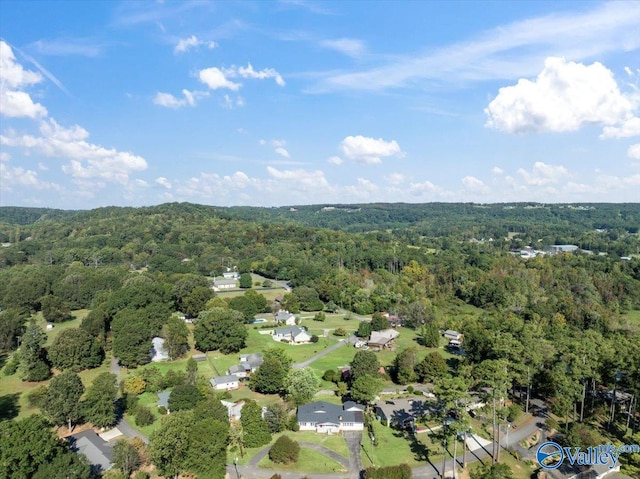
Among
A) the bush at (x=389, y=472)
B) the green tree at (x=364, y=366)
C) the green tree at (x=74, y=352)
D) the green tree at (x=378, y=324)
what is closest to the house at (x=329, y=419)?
the green tree at (x=364, y=366)

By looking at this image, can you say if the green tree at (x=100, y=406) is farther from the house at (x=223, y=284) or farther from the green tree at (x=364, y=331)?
the house at (x=223, y=284)

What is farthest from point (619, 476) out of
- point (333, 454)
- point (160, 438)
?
point (160, 438)

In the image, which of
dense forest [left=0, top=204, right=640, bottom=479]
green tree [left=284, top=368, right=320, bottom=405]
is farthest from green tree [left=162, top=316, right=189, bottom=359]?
green tree [left=284, top=368, right=320, bottom=405]

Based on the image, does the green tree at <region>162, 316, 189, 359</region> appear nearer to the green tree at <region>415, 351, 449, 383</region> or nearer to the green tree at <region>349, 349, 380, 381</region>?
the green tree at <region>349, 349, 380, 381</region>

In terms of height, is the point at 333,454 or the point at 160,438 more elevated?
the point at 160,438

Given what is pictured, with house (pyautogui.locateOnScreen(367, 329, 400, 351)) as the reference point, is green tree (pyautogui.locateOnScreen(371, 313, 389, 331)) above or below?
above

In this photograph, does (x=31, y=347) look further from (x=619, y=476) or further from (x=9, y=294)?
(x=619, y=476)

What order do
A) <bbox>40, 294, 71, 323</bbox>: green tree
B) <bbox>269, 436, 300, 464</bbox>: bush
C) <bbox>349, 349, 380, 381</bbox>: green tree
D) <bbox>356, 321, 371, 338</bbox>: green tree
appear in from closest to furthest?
<bbox>269, 436, 300, 464</bbox>: bush < <bbox>349, 349, 380, 381</bbox>: green tree < <bbox>356, 321, 371, 338</bbox>: green tree < <bbox>40, 294, 71, 323</bbox>: green tree
